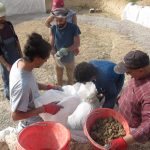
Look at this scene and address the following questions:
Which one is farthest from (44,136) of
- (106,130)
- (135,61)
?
(135,61)

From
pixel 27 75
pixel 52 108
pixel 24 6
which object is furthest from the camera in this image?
pixel 24 6

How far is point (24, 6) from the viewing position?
1074cm

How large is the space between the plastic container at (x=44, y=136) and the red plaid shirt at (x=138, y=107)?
2.28 ft

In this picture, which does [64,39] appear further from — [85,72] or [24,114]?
[24,114]

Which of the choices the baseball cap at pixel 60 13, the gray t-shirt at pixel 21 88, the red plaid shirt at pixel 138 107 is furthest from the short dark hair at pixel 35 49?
the baseball cap at pixel 60 13

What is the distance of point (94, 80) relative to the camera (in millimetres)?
3977

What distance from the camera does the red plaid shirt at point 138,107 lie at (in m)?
3.26

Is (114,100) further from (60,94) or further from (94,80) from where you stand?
(60,94)

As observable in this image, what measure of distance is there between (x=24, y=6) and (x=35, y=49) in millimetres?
7774

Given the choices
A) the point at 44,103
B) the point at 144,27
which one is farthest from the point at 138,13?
the point at 44,103

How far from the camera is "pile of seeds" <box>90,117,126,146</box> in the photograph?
3617 mm

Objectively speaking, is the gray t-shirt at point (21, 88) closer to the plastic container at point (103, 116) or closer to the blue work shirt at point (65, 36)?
the plastic container at point (103, 116)

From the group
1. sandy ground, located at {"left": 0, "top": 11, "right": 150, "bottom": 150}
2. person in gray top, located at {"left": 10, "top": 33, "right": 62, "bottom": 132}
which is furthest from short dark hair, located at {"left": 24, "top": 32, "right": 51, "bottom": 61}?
sandy ground, located at {"left": 0, "top": 11, "right": 150, "bottom": 150}

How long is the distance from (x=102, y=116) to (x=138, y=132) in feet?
2.12
